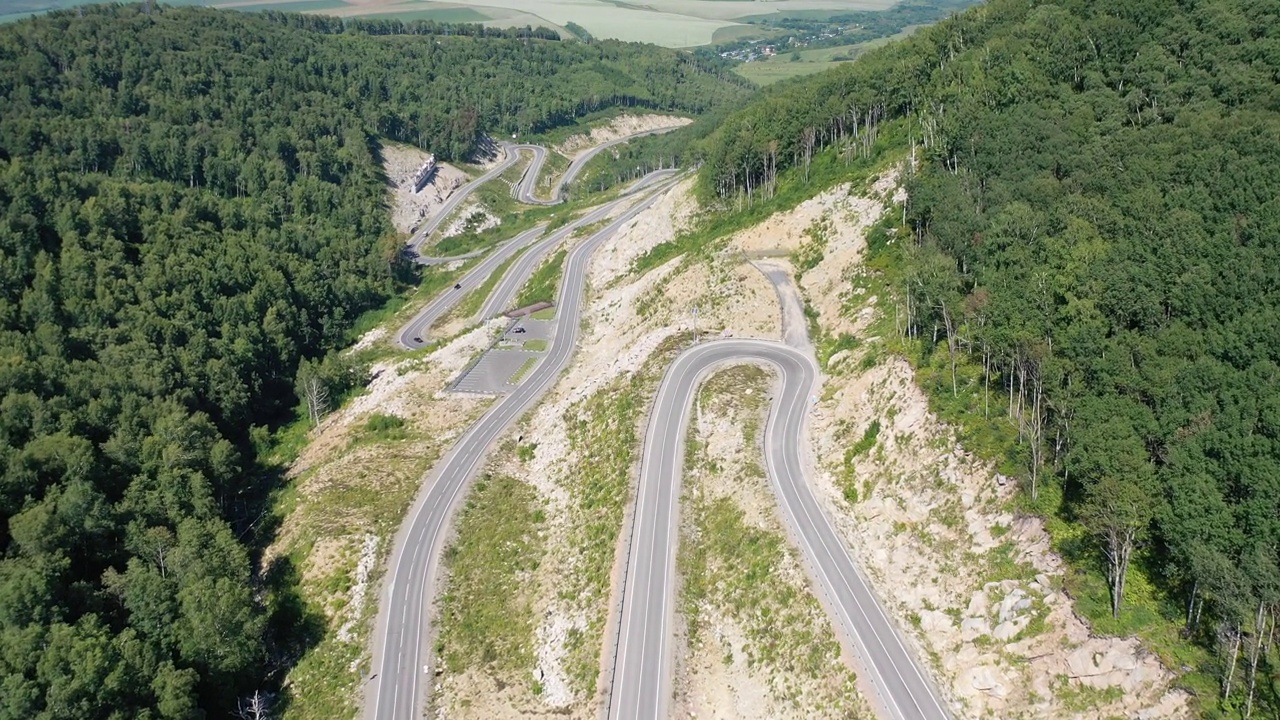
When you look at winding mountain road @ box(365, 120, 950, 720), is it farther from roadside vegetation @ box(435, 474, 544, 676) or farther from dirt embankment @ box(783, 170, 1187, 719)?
dirt embankment @ box(783, 170, 1187, 719)

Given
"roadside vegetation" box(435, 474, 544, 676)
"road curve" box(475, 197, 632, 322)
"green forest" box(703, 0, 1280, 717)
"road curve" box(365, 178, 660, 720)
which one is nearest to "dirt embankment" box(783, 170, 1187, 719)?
"green forest" box(703, 0, 1280, 717)

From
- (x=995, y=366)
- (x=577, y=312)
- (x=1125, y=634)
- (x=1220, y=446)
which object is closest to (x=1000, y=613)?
(x=1125, y=634)

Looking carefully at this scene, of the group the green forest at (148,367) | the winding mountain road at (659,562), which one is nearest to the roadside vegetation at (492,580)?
the winding mountain road at (659,562)

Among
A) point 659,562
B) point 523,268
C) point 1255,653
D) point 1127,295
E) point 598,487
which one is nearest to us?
point 1255,653

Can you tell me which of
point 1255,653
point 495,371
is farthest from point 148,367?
point 1255,653

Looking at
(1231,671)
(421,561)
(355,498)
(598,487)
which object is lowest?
(421,561)

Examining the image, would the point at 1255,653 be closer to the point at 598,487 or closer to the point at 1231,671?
the point at 1231,671

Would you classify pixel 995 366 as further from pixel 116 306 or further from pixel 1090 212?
pixel 116 306
